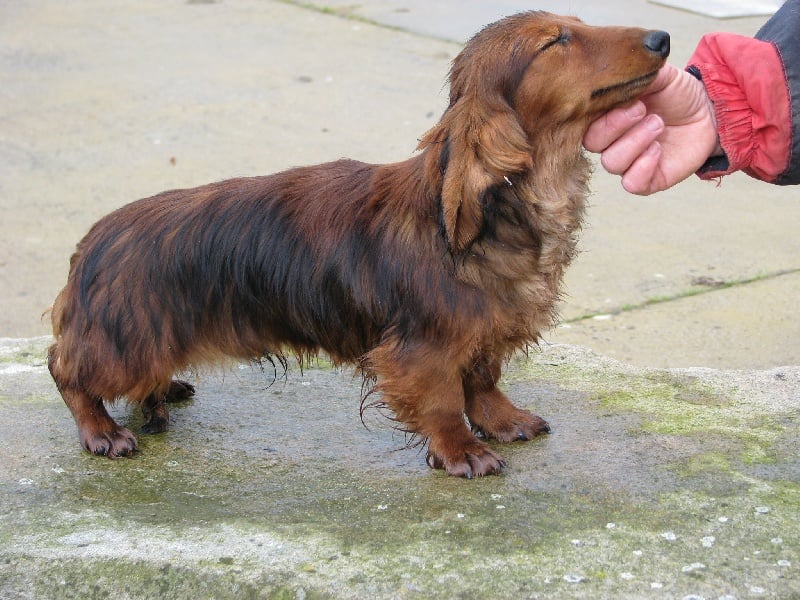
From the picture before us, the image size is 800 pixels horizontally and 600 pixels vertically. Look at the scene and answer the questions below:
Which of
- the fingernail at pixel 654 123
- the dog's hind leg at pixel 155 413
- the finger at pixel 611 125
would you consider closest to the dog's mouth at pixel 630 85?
the finger at pixel 611 125

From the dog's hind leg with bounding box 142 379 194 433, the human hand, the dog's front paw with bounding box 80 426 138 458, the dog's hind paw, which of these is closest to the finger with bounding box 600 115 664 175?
the human hand

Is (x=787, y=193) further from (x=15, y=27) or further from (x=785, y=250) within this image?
(x=15, y=27)

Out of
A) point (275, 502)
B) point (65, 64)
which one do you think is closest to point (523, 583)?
point (275, 502)

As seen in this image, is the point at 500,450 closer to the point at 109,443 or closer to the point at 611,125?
the point at 611,125

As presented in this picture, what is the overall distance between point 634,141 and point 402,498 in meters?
1.28

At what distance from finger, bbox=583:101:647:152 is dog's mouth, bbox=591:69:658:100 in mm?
109

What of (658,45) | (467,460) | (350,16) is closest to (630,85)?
(658,45)

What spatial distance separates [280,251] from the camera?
12.0 feet

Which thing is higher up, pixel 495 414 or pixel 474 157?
pixel 474 157

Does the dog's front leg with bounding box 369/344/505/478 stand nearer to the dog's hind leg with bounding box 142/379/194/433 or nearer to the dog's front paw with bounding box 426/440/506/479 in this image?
the dog's front paw with bounding box 426/440/506/479

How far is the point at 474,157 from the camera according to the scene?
10.6 feet

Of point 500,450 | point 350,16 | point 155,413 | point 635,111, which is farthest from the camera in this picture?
point 350,16

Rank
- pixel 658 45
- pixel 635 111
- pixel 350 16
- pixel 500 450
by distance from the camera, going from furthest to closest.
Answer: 1. pixel 350 16
2. pixel 500 450
3. pixel 635 111
4. pixel 658 45

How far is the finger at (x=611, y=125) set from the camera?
339cm
